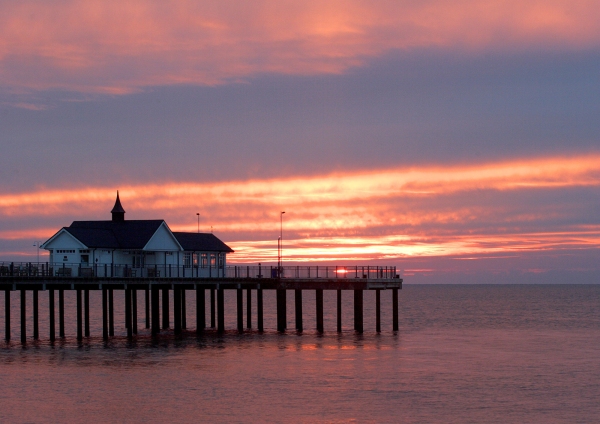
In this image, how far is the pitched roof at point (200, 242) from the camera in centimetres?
7700

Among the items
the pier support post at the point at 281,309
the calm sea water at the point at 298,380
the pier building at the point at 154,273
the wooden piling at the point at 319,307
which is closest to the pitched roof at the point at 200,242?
the pier building at the point at 154,273

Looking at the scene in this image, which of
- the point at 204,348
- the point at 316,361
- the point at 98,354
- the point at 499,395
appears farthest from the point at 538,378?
the point at 98,354

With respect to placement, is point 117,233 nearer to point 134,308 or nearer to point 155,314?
point 134,308

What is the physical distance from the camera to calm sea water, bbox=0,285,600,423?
39375 mm

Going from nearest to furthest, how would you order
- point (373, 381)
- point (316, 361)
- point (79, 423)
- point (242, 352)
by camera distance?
point (79, 423) → point (373, 381) → point (316, 361) → point (242, 352)

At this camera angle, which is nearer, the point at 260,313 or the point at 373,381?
the point at 373,381

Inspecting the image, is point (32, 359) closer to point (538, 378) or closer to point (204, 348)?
point (204, 348)

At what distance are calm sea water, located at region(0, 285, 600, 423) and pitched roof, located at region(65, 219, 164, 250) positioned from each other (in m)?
7.47

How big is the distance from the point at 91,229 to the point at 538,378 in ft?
126

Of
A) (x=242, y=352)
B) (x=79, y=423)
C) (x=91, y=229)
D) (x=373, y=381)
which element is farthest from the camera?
(x=91, y=229)

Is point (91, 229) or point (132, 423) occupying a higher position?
point (91, 229)

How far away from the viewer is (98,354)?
58344 mm

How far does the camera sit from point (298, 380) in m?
47.8

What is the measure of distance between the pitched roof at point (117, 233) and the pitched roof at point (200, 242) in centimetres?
332
